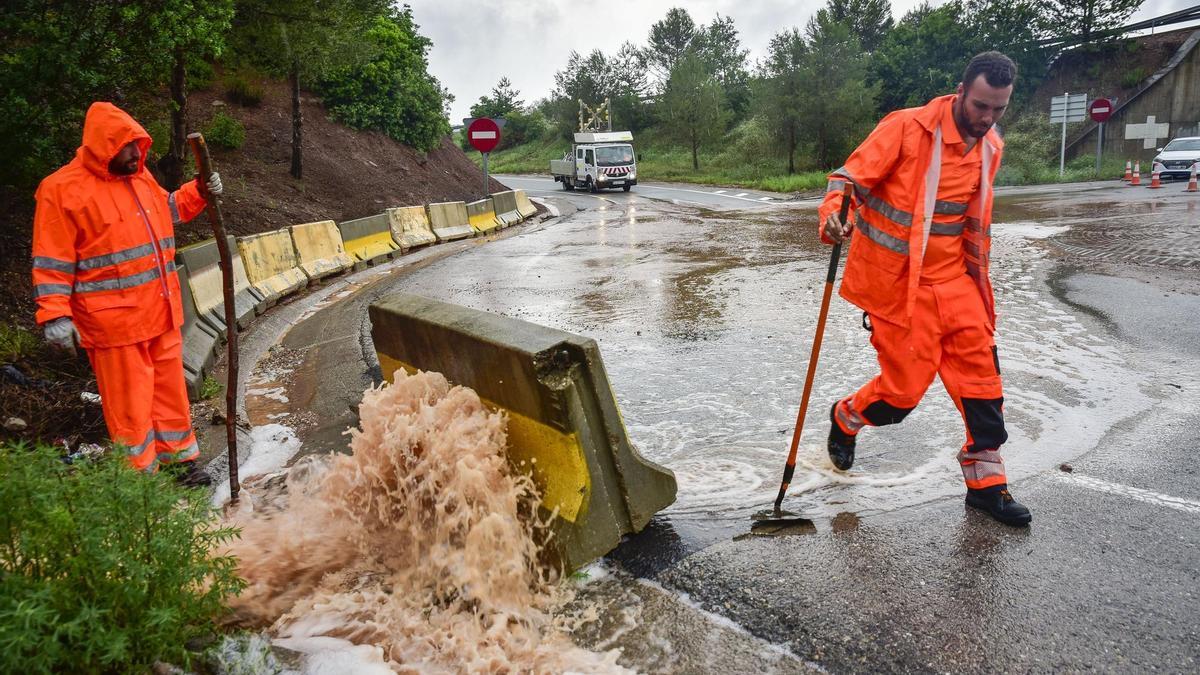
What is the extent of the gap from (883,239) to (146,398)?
362cm

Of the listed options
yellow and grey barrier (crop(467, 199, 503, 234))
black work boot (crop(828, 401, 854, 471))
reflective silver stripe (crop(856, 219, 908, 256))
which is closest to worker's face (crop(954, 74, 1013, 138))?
reflective silver stripe (crop(856, 219, 908, 256))

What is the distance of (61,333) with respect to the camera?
3973mm

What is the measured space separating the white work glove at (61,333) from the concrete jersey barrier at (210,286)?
264 cm

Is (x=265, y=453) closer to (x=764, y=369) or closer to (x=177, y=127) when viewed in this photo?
(x=764, y=369)

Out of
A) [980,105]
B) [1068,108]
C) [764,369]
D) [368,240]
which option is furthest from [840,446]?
[1068,108]

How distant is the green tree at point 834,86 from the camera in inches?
1318

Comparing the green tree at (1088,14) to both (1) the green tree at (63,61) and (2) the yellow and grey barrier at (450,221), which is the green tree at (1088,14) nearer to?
(2) the yellow and grey barrier at (450,221)

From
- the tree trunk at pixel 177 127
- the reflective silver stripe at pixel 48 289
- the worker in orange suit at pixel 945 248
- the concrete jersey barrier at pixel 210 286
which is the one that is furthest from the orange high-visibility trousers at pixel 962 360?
the tree trunk at pixel 177 127

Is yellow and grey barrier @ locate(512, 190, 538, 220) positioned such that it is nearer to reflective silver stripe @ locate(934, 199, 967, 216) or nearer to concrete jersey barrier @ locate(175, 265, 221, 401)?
concrete jersey barrier @ locate(175, 265, 221, 401)

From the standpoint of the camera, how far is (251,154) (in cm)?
1823

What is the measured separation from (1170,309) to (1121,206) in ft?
38.8

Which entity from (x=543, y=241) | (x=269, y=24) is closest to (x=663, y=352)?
(x=543, y=241)

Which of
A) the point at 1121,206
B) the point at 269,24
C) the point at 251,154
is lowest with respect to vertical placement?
the point at 1121,206

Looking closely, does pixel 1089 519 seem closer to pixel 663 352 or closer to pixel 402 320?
pixel 402 320
